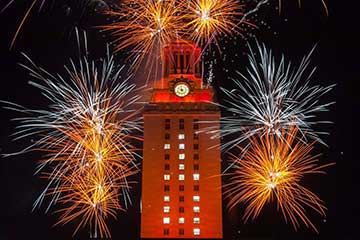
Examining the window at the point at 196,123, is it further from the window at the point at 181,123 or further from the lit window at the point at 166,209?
the lit window at the point at 166,209

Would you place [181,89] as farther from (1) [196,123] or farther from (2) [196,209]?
(2) [196,209]

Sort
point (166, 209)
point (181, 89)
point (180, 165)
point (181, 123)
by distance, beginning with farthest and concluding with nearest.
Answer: point (181, 89) → point (181, 123) → point (180, 165) → point (166, 209)

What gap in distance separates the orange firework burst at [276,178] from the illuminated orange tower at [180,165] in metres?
3.37

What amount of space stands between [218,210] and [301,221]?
8671 mm

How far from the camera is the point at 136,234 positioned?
154 ft

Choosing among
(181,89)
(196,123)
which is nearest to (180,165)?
(196,123)

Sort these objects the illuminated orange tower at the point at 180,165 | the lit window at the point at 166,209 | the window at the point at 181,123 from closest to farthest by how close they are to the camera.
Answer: the illuminated orange tower at the point at 180,165
the lit window at the point at 166,209
the window at the point at 181,123

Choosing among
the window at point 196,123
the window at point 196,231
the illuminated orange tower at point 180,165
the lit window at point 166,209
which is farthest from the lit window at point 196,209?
the window at point 196,123

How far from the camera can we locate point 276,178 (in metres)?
33.8

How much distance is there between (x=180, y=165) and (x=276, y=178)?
51.2 ft

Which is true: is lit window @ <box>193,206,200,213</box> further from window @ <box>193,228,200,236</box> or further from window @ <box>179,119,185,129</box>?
window @ <box>179,119,185,129</box>

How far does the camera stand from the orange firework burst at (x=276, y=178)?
3312cm

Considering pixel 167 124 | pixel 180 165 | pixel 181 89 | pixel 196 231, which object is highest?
pixel 181 89

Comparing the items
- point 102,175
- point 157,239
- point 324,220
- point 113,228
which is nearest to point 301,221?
point 324,220
